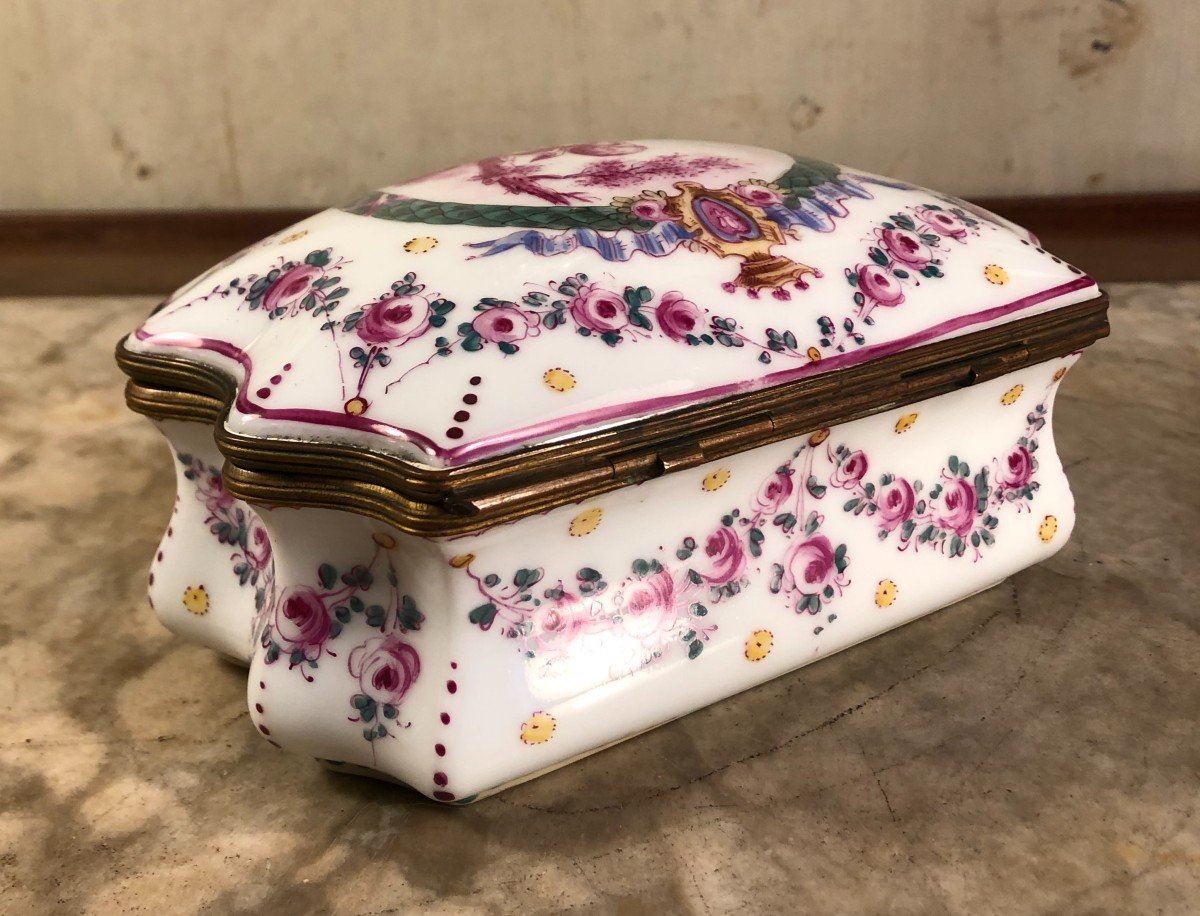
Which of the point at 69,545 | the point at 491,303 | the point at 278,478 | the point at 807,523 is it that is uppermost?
the point at 491,303

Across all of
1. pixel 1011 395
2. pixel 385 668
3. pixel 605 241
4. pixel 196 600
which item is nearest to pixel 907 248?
pixel 1011 395

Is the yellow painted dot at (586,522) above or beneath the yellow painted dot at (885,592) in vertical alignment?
above

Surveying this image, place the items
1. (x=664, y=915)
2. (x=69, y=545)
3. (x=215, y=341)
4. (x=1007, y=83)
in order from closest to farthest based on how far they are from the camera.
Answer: (x=664, y=915) → (x=215, y=341) → (x=69, y=545) → (x=1007, y=83)

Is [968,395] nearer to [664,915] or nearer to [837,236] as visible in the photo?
[837,236]

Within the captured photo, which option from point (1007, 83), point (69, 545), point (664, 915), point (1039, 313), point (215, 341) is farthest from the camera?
point (1007, 83)

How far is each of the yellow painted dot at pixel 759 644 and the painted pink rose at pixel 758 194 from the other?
0.43m

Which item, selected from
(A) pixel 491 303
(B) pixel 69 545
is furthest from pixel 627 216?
(B) pixel 69 545

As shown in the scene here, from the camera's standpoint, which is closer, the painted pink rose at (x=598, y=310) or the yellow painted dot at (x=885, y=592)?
the painted pink rose at (x=598, y=310)

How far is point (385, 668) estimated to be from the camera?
105cm

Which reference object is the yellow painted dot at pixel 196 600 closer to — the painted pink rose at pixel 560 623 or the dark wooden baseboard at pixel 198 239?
the painted pink rose at pixel 560 623

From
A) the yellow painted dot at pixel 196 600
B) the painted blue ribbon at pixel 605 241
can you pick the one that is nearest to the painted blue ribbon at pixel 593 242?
the painted blue ribbon at pixel 605 241

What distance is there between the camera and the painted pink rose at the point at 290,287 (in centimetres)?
112

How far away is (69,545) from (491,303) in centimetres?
86

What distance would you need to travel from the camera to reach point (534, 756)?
3.52ft
